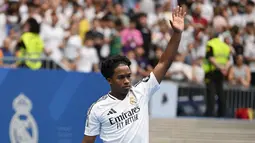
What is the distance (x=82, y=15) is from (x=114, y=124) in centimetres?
1143

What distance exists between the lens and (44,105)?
11852 millimetres

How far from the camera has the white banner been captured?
15359 mm

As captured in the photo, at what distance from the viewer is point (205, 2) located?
19969 millimetres

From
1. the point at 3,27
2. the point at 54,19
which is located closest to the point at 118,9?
the point at 54,19

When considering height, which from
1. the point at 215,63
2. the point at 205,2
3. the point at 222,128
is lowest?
the point at 222,128

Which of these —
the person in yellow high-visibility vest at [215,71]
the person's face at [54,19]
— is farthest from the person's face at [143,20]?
the person in yellow high-visibility vest at [215,71]

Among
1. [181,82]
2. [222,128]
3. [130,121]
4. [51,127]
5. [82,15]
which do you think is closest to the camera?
[130,121]

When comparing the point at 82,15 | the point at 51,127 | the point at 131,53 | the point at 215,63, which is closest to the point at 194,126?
the point at 215,63

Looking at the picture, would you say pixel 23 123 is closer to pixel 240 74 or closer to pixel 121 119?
pixel 121 119

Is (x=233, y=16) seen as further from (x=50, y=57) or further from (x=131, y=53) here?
(x=50, y=57)

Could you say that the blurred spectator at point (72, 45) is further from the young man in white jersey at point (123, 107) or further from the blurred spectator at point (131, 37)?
the young man in white jersey at point (123, 107)

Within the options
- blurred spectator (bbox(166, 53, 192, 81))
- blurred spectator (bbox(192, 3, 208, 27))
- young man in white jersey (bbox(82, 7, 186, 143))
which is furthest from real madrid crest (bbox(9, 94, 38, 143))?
blurred spectator (bbox(192, 3, 208, 27))

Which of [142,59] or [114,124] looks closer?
[114,124]

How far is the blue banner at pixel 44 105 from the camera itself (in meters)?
11.7
